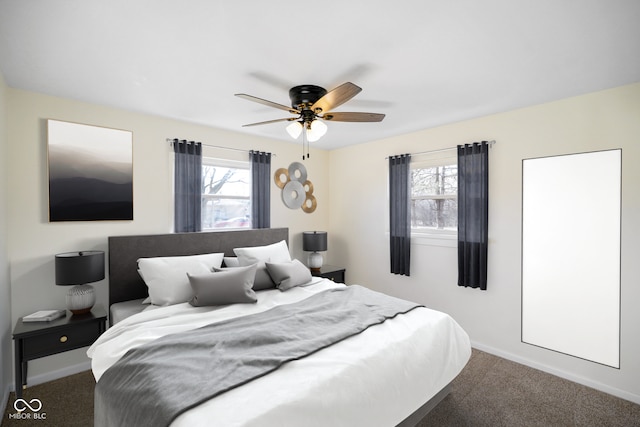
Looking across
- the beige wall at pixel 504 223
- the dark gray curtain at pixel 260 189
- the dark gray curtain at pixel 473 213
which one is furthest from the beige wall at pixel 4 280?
the dark gray curtain at pixel 473 213

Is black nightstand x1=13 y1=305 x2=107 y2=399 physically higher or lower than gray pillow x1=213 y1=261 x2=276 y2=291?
lower

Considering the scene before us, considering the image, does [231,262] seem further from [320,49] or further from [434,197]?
[434,197]

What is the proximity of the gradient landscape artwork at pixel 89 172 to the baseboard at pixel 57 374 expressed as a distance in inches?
55.0

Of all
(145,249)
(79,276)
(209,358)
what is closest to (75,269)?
(79,276)

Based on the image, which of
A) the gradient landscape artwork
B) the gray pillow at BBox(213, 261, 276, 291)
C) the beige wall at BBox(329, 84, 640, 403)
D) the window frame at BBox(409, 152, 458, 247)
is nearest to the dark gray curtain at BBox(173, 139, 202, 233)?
the gradient landscape artwork

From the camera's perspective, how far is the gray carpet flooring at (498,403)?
2201 millimetres

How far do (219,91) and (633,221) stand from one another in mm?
3632

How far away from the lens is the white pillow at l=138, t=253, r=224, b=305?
8.70 feet

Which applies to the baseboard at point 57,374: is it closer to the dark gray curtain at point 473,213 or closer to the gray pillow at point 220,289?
the gray pillow at point 220,289

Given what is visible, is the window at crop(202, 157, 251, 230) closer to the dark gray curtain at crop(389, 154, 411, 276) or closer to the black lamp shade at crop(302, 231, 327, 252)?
the black lamp shade at crop(302, 231, 327, 252)

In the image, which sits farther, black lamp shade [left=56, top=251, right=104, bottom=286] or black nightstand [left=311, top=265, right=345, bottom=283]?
black nightstand [left=311, top=265, right=345, bottom=283]

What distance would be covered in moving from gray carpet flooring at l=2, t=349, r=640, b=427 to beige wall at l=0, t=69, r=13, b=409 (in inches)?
8.7

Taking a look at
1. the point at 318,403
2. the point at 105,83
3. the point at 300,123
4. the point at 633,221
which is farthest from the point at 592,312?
the point at 105,83

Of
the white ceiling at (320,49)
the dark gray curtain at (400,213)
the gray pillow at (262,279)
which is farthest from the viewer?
the dark gray curtain at (400,213)
